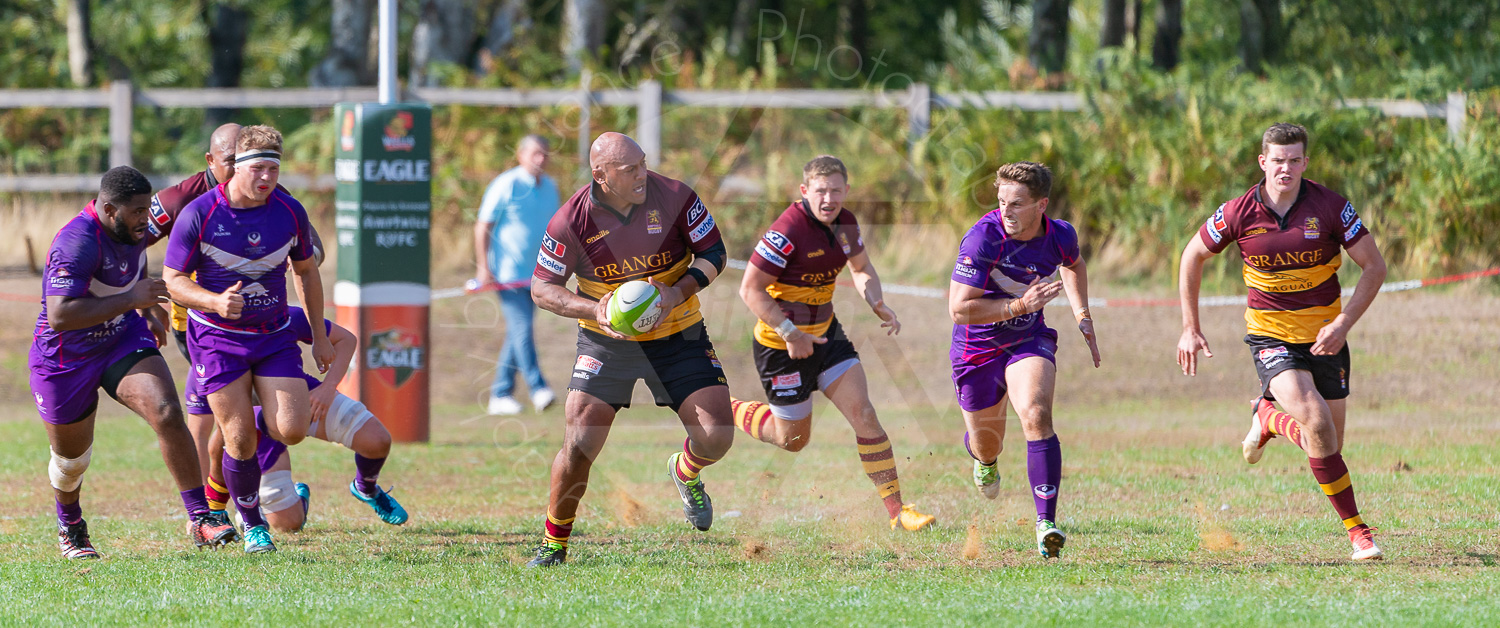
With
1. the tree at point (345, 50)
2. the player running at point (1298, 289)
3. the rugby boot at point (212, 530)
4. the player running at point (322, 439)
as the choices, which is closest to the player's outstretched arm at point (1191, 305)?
the player running at point (1298, 289)

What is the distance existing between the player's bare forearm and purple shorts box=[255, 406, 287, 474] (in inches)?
80.3

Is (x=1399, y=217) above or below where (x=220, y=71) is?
below

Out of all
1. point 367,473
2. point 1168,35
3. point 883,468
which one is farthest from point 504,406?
point 1168,35

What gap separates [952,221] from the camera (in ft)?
51.5

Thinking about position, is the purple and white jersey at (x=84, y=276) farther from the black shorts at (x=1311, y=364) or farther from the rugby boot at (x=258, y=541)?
the black shorts at (x=1311, y=364)

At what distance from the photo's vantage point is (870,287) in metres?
7.85

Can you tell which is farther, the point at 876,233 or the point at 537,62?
the point at 537,62

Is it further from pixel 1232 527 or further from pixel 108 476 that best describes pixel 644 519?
pixel 108 476

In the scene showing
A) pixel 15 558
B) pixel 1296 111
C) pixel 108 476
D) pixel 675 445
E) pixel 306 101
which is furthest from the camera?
pixel 306 101

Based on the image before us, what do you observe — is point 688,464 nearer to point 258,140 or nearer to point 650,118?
point 258,140

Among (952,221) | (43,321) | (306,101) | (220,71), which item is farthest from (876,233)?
(220,71)

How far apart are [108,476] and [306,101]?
867 cm

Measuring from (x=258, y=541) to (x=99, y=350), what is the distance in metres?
1.18

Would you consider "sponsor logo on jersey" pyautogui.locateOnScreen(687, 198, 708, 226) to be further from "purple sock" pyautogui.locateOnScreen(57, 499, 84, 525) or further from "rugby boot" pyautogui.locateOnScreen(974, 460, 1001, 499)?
"purple sock" pyautogui.locateOnScreen(57, 499, 84, 525)
